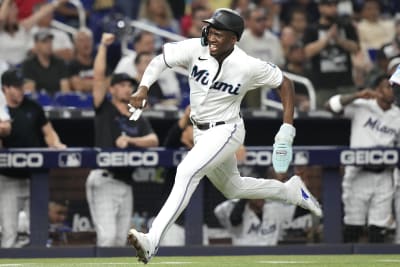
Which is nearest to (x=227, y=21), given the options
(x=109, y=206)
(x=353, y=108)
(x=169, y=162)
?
(x=169, y=162)

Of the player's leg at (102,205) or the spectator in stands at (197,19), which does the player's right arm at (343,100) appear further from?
the spectator in stands at (197,19)

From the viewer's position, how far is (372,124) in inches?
464

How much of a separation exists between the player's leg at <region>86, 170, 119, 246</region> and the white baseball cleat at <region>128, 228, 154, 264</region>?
11.6ft

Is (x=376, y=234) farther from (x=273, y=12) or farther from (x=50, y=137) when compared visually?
(x=273, y=12)

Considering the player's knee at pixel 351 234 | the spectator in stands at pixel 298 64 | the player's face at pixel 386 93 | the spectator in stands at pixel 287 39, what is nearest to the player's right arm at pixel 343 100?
the player's face at pixel 386 93

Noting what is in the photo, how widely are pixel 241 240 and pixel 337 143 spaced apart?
1895 millimetres

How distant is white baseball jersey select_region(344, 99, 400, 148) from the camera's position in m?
11.8

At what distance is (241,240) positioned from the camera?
11.6m

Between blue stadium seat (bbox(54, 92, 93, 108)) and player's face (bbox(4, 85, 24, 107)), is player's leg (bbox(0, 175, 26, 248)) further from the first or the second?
blue stadium seat (bbox(54, 92, 93, 108))

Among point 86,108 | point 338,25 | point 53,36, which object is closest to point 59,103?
point 86,108

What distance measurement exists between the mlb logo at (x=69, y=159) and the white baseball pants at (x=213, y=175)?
8.40 feet

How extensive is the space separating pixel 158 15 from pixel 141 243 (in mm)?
7844

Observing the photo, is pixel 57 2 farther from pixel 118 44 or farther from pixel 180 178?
pixel 180 178

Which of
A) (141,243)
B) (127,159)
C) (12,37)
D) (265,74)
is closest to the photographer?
(141,243)
